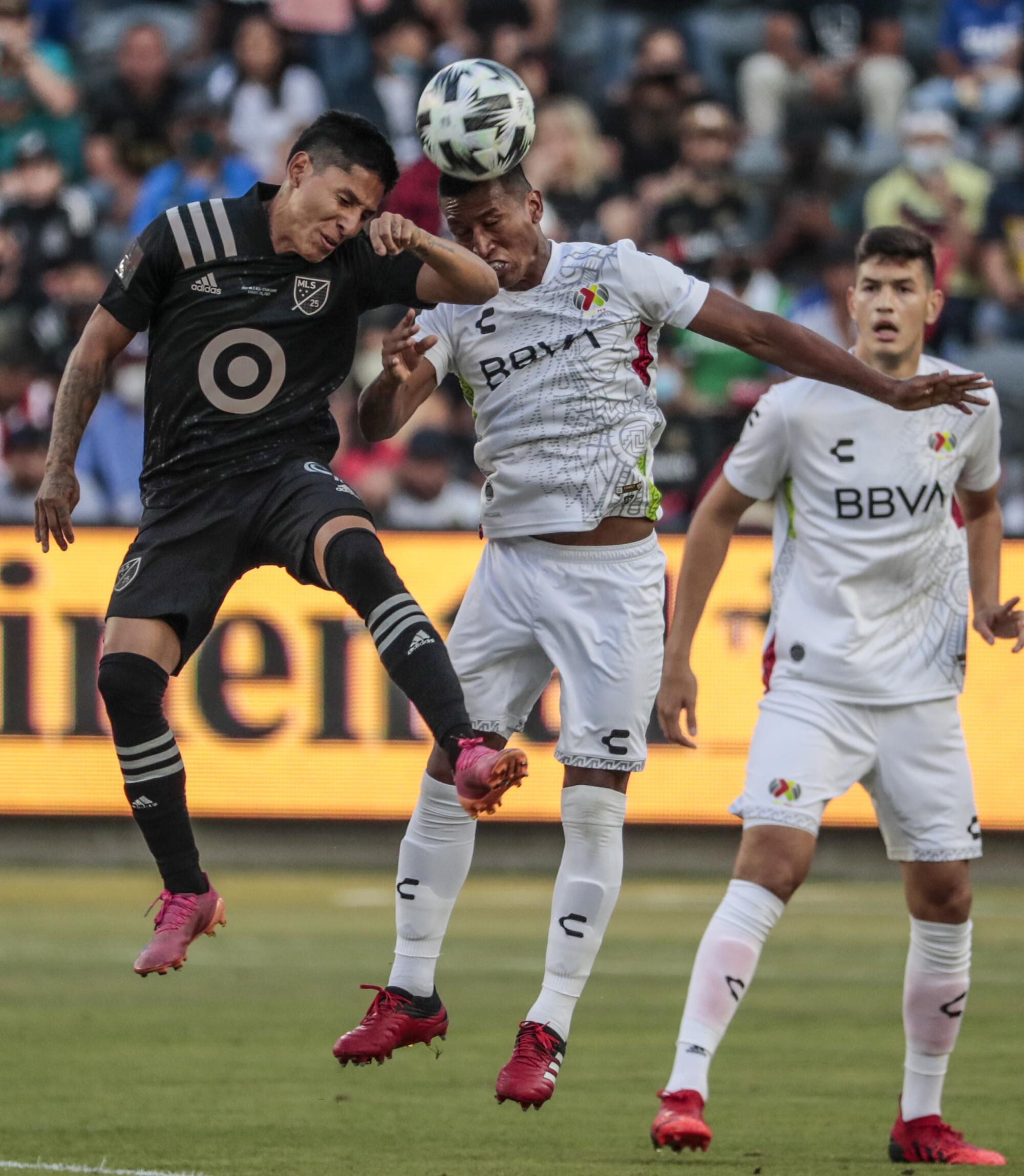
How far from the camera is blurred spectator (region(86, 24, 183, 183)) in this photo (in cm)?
1681

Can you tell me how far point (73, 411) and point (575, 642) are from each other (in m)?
1.56

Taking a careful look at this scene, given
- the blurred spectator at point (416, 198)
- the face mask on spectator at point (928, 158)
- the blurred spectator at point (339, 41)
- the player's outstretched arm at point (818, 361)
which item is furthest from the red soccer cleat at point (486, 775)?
the blurred spectator at point (339, 41)

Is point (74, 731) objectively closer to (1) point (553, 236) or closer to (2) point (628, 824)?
(2) point (628, 824)

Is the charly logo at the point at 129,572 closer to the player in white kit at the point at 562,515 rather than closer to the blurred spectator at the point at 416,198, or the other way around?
the player in white kit at the point at 562,515

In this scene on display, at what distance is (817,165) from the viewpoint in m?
16.7

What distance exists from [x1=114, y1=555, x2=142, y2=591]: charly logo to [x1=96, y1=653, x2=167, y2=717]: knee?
22cm

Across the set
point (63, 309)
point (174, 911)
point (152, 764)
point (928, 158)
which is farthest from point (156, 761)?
point (928, 158)

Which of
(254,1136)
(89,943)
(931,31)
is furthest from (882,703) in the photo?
(931,31)

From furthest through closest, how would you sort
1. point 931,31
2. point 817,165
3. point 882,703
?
point 931,31 < point 817,165 < point 882,703

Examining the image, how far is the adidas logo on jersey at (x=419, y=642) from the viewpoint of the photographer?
5746 millimetres

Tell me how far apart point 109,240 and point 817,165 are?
17.9ft

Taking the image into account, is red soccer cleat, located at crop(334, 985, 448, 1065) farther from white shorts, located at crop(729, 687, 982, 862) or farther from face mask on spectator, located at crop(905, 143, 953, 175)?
face mask on spectator, located at crop(905, 143, 953, 175)

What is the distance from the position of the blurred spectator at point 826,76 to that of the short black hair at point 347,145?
11.7m

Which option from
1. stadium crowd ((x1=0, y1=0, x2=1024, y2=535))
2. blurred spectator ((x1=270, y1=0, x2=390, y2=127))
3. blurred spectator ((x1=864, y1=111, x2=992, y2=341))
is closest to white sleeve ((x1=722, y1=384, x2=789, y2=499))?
stadium crowd ((x1=0, y1=0, x2=1024, y2=535))
